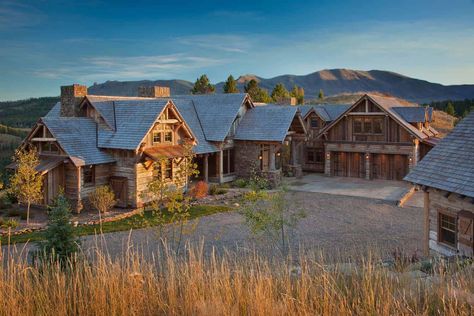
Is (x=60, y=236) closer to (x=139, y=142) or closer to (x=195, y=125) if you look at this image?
(x=139, y=142)

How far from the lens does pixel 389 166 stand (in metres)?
36.8

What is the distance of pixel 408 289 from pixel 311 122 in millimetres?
38067

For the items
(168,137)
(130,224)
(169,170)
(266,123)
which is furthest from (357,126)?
(130,224)

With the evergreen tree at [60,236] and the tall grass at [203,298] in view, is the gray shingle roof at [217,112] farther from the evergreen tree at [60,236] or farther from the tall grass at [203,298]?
the tall grass at [203,298]

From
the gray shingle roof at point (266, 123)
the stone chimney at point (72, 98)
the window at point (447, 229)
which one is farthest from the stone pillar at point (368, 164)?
the stone chimney at point (72, 98)

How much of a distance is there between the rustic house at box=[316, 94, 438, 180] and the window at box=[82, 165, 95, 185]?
829 inches

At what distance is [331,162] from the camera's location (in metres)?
39.6

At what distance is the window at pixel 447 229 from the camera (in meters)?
15.7

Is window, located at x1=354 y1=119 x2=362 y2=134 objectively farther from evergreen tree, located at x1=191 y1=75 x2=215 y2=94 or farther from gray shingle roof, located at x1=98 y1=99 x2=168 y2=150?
evergreen tree, located at x1=191 y1=75 x2=215 y2=94

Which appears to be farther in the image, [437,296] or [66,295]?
[437,296]

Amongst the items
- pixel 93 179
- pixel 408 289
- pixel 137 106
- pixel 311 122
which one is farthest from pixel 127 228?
pixel 311 122

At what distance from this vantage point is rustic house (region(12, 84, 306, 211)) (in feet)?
81.0

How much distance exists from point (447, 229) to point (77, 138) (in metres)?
19.9

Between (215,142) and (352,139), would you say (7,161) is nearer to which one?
(215,142)
